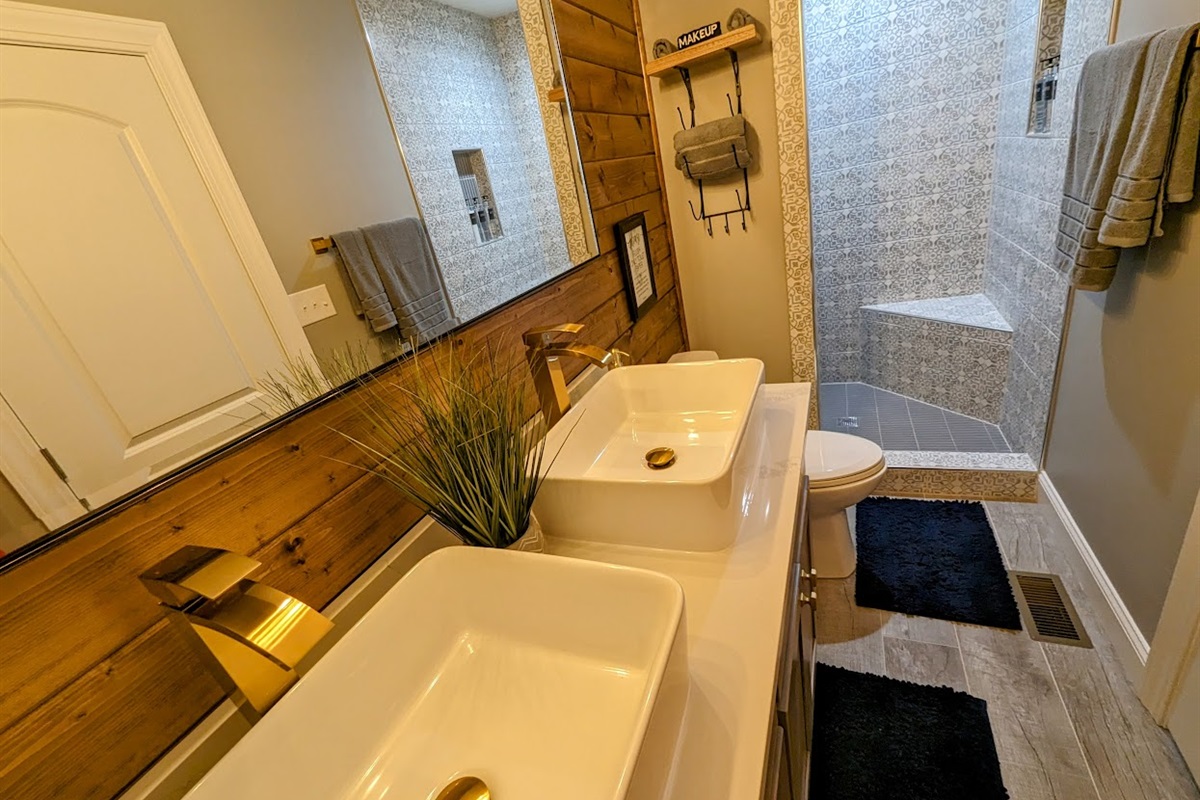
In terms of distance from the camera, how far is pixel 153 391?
57 cm

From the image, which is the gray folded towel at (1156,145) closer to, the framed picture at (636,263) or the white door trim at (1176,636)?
the white door trim at (1176,636)

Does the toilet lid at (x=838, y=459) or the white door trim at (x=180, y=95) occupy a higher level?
the white door trim at (x=180, y=95)

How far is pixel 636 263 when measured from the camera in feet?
5.96

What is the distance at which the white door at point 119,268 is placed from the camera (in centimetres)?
48

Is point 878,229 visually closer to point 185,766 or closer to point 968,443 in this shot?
point 968,443

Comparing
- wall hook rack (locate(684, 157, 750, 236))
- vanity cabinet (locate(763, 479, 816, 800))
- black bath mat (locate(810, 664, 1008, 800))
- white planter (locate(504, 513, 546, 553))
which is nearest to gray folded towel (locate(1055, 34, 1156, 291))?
wall hook rack (locate(684, 157, 750, 236))

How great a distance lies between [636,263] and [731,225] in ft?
2.00

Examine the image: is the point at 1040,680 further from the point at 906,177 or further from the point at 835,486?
the point at 906,177

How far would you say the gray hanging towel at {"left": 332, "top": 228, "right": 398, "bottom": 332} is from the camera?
2.63ft

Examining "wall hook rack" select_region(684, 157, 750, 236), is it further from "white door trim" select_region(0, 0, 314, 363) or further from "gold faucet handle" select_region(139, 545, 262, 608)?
"gold faucet handle" select_region(139, 545, 262, 608)

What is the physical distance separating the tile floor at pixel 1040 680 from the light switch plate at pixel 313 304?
1.71 metres

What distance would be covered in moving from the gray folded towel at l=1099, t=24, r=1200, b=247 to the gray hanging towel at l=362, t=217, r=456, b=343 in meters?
1.55

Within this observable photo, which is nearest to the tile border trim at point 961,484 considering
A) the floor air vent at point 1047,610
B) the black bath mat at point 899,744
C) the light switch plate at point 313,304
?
the floor air vent at point 1047,610

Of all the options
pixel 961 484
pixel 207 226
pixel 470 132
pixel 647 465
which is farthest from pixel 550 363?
pixel 961 484
